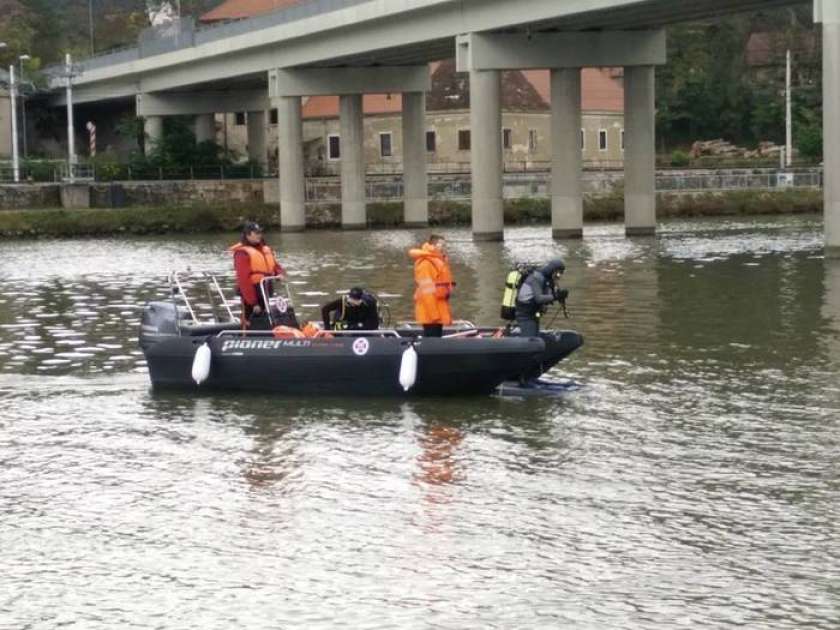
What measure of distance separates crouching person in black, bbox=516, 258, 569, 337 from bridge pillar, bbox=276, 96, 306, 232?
56698 mm

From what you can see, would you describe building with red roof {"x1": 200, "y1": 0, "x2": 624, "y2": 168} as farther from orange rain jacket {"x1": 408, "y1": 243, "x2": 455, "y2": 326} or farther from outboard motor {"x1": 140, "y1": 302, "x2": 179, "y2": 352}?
orange rain jacket {"x1": 408, "y1": 243, "x2": 455, "y2": 326}

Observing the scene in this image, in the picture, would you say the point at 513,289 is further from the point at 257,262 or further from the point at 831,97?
the point at 831,97

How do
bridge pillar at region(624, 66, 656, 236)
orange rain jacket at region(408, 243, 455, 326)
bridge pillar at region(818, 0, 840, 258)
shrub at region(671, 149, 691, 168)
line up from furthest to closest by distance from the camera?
1. shrub at region(671, 149, 691, 168)
2. bridge pillar at region(624, 66, 656, 236)
3. bridge pillar at region(818, 0, 840, 258)
4. orange rain jacket at region(408, 243, 455, 326)

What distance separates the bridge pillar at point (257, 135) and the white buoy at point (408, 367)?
7599cm

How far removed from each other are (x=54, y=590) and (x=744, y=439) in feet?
26.9

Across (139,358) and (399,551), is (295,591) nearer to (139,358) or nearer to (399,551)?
(399,551)

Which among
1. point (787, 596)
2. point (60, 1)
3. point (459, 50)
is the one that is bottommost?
point (787, 596)

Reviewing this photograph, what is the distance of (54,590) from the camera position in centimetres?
1348

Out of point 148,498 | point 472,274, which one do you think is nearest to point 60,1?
point 472,274

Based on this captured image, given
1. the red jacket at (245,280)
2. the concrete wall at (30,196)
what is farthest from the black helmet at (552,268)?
the concrete wall at (30,196)

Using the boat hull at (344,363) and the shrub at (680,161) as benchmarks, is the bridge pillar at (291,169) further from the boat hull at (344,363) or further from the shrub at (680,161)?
the boat hull at (344,363)

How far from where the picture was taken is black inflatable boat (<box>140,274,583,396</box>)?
21516 mm

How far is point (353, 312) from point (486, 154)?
4007cm

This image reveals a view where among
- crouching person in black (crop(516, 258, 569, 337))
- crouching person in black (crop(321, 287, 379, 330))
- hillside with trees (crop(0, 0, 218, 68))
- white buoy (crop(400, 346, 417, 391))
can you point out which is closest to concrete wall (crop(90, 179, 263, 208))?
hillside with trees (crop(0, 0, 218, 68))
